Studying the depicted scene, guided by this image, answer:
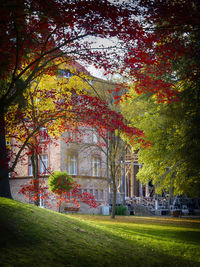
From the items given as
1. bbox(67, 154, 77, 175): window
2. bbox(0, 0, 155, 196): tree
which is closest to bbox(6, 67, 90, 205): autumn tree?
bbox(0, 0, 155, 196): tree

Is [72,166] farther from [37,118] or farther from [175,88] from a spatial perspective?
[37,118]

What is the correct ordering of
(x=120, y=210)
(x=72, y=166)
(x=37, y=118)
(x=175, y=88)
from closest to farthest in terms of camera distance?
1. (x=37, y=118)
2. (x=175, y=88)
3. (x=120, y=210)
4. (x=72, y=166)

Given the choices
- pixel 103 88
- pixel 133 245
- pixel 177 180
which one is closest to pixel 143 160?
pixel 177 180

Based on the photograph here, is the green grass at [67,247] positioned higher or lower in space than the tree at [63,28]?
lower

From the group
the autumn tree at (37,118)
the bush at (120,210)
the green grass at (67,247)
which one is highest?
the autumn tree at (37,118)

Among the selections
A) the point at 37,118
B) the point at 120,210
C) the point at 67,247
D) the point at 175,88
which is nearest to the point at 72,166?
the point at 120,210

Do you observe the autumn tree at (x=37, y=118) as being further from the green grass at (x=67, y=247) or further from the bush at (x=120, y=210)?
the bush at (x=120, y=210)

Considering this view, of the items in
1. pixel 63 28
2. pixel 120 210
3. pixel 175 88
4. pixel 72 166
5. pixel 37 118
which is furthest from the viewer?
pixel 72 166

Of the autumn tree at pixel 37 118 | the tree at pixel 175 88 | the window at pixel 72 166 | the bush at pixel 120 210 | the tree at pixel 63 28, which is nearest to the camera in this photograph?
the tree at pixel 63 28

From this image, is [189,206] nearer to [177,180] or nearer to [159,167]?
[159,167]

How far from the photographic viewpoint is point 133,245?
9.37m

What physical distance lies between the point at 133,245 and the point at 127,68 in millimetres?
4985

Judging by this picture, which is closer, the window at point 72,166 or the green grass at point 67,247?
the green grass at point 67,247

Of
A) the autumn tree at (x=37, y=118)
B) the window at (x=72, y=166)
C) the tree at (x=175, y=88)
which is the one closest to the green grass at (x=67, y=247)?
the autumn tree at (x=37, y=118)
